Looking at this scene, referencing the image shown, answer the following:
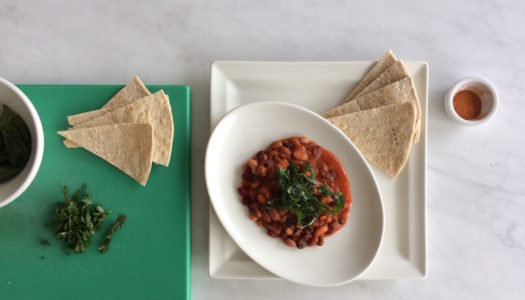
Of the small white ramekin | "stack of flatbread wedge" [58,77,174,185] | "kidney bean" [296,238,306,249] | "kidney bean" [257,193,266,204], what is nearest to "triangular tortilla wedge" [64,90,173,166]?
"stack of flatbread wedge" [58,77,174,185]

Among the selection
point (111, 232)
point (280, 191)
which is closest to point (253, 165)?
point (280, 191)

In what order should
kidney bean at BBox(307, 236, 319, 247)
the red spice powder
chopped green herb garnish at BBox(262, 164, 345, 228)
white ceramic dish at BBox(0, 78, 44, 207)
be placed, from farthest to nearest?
the red spice powder → kidney bean at BBox(307, 236, 319, 247) → chopped green herb garnish at BBox(262, 164, 345, 228) → white ceramic dish at BBox(0, 78, 44, 207)

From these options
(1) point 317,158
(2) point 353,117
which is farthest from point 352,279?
(2) point 353,117

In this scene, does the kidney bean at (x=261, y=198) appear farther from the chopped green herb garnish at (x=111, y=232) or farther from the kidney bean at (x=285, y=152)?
the chopped green herb garnish at (x=111, y=232)

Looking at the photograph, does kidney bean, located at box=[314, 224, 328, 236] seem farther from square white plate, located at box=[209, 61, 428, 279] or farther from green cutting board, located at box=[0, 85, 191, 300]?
green cutting board, located at box=[0, 85, 191, 300]

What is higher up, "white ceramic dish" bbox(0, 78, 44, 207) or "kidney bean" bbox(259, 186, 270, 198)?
"white ceramic dish" bbox(0, 78, 44, 207)

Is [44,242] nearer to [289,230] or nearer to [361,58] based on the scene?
[289,230]
